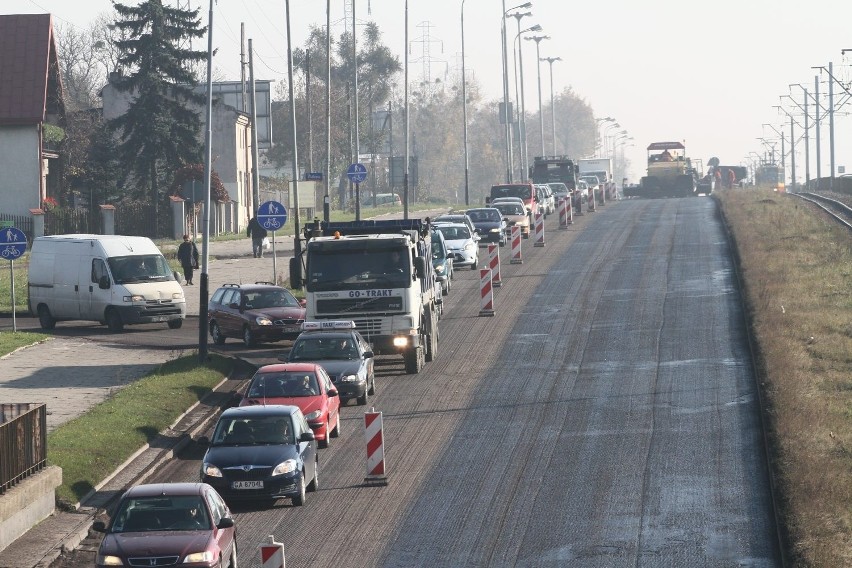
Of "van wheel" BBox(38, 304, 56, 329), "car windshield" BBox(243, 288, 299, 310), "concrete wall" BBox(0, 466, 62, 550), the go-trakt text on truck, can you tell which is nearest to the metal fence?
"concrete wall" BBox(0, 466, 62, 550)

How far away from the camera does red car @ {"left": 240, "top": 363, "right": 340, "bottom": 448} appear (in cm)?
2359

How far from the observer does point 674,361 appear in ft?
102

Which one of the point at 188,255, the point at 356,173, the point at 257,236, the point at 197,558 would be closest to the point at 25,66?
the point at 257,236

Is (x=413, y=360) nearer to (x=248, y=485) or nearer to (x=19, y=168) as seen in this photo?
(x=248, y=485)

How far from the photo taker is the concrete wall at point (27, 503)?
1775 centimetres

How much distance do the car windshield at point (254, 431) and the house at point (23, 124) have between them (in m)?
47.9

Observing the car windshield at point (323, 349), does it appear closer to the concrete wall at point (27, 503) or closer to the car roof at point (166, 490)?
the concrete wall at point (27, 503)

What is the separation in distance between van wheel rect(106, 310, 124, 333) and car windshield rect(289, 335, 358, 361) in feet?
40.9

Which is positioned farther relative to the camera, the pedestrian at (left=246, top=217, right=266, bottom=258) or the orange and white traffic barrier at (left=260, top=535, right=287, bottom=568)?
the pedestrian at (left=246, top=217, right=266, bottom=258)

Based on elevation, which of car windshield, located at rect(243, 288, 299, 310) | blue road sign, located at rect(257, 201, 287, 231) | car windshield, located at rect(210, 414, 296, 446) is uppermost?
blue road sign, located at rect(257, 201, 287, 231)

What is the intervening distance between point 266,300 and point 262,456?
53.3ft

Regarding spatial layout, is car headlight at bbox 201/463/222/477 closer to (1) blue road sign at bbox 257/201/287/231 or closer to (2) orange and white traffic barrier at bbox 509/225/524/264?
(1) blue road sign at bbox 257/201/287/231

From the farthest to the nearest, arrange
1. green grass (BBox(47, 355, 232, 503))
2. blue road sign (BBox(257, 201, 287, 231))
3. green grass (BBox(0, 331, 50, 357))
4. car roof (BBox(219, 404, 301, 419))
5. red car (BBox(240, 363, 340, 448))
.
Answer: blue road sign (BBox(257, 201, 287, 231)) → green grass (BBox(0, 331, 50, 357)) → red car (BBox(240, 363, 340, 448)) → green grass (BBox(47, 355, 232, 503)) → car roof (BBox(219, 404, 301, 419))

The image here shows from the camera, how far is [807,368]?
94.3ft
